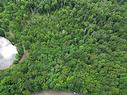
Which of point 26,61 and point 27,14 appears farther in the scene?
point 27,14

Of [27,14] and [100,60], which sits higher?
[27,14]

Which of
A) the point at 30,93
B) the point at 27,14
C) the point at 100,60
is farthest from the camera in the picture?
the point at 27,14

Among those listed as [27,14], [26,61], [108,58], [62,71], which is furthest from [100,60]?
[27,14]

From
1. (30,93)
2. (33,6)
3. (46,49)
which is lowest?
(30,93)

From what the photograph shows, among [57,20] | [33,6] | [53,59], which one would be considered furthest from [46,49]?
[33,6]

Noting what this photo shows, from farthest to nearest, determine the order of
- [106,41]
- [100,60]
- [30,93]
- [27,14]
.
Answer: [27,14]
[106,41]
[100,60]
[30,93]

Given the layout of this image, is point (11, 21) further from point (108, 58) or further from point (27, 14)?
point (108, 58)
